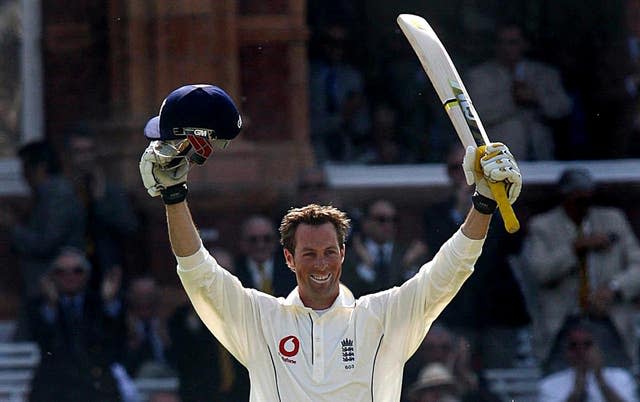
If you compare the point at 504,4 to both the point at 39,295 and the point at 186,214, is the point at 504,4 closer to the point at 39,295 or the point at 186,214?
the point at 39,295

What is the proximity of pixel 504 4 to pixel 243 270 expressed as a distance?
2277 millimetres

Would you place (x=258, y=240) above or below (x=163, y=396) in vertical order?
above

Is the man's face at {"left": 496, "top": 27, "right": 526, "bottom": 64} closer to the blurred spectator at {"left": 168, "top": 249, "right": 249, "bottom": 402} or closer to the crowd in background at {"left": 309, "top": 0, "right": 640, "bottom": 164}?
the crowd in background at {"left": 309, "top": 0, "right": 640, "bottom": 164}

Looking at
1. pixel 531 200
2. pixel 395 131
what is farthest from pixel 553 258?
pixel 395 131

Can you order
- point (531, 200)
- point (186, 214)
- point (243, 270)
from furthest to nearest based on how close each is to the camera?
point (531, 200)
point (243, 270)
point (186, 214)

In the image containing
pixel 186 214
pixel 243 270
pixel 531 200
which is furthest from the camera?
pixel 531 200

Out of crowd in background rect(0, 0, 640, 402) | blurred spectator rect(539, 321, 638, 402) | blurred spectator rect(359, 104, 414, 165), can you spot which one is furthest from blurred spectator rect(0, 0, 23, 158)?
blurred spectator rect(539, 321, 638, 402)

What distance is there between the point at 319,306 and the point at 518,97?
4242mm

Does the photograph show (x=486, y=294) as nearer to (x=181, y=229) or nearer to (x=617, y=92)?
(x=617, y=92)

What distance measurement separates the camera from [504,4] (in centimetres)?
892

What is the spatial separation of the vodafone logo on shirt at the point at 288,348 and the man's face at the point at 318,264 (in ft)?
0.40

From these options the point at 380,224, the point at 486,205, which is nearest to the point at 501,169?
the point at 486,205

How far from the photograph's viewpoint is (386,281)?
802 centimetres

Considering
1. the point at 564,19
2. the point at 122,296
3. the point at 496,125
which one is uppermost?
the point at 564,19
